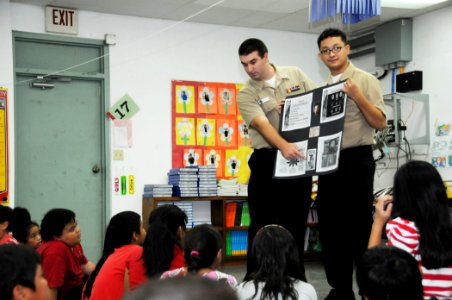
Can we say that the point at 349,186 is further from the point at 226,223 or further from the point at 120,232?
the point at 226,223

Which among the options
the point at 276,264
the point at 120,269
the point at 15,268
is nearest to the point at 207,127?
the point at 120,269

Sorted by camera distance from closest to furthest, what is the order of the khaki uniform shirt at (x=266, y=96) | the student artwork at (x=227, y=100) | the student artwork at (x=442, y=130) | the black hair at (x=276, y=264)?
the black hair at (x=276, y=264) < the khaki uniform shirt at (x=266, y=96) < the student artwork at (x=442, y=130) < the student artwork at (x=227, y=100)

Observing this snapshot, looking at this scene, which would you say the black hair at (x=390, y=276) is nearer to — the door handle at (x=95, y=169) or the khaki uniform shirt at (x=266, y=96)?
the khaki uniform shirt at (x=266, y=96)

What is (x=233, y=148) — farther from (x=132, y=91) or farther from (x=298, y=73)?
(x=298, y=73)

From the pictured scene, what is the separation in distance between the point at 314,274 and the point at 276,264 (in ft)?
11.4

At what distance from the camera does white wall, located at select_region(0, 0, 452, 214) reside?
6.12 meters

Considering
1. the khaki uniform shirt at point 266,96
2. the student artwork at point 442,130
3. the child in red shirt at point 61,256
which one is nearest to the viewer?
the child in red shirt at point 61,256

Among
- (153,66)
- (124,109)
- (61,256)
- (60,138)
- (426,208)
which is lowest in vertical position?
(61,256)

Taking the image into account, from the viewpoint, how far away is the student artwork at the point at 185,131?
21.4ft

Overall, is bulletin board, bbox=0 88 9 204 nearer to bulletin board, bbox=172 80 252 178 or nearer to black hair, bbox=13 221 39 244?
black hair, bbox=13 221 39 244

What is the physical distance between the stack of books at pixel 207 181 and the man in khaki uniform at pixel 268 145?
2934 mm

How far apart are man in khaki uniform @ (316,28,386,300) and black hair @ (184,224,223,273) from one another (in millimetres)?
798

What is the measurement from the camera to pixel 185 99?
6.57 meters

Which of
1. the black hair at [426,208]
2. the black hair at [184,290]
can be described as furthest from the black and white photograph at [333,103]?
the black hair at [184,290]
